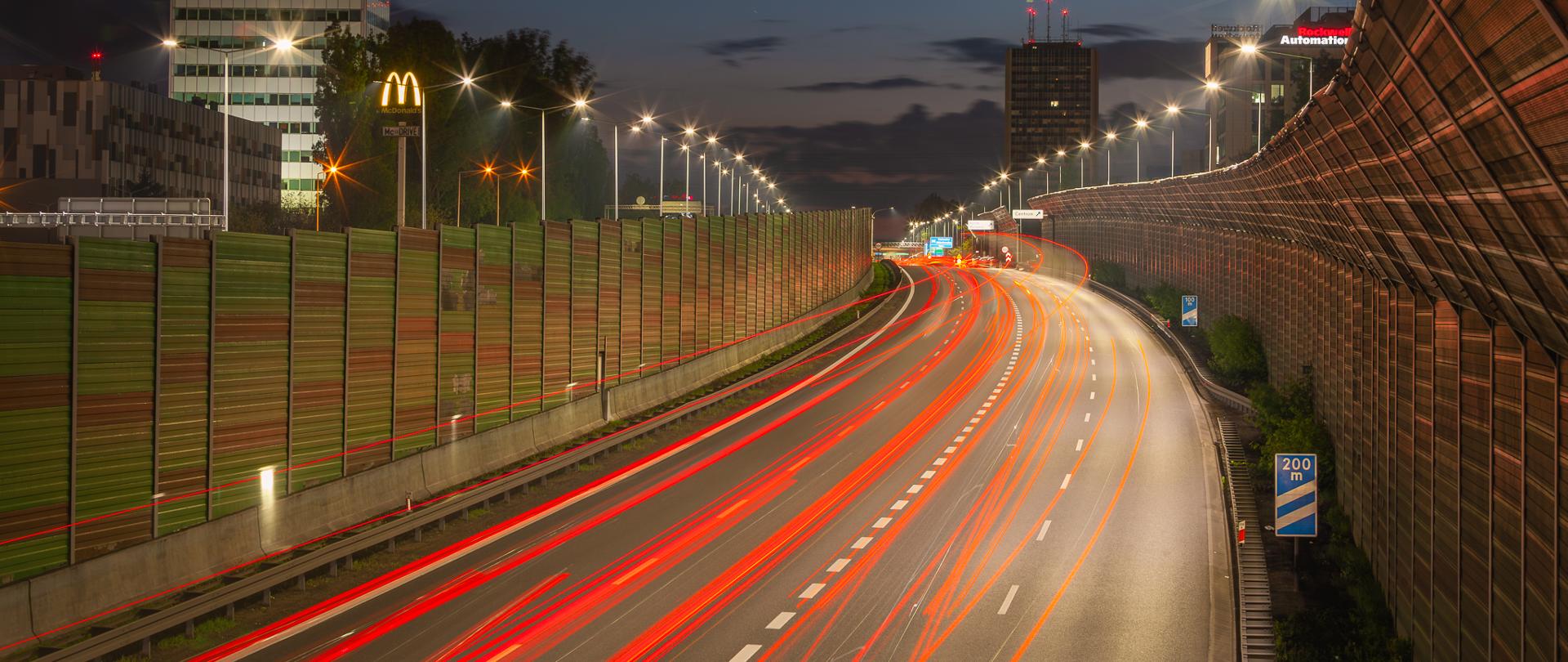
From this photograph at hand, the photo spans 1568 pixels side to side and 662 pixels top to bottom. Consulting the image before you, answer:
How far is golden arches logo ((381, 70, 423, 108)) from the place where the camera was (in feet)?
116

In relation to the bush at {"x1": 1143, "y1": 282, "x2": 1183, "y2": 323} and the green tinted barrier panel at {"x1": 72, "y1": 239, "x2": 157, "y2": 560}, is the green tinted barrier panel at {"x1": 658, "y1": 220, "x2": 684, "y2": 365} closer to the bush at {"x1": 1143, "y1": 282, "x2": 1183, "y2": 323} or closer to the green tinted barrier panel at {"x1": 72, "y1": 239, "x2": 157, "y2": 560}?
the green tinted barrier panel at {"x1": 72, "y1": 239, "x2": 157, "y2": 560}


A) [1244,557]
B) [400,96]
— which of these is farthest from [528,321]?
[1244,557]

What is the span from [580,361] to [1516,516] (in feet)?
91.8

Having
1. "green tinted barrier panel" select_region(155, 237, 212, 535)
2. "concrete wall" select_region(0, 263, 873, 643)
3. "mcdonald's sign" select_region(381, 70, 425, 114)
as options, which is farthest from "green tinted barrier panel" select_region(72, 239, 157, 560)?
"mcdonald's sign" select_region(381, 70, 425, 114)

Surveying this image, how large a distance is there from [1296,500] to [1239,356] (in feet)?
105

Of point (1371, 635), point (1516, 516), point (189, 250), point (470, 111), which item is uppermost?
point (470, 111)

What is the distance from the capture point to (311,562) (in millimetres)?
22016

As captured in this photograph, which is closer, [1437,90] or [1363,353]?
[1437,90]

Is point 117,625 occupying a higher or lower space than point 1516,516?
lower

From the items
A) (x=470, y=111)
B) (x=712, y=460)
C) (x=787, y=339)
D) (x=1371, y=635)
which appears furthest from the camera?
(x=470, y=111)

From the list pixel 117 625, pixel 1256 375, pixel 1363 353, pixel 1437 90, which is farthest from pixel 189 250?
pixel 1256 375

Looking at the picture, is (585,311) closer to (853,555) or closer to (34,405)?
(853,555)

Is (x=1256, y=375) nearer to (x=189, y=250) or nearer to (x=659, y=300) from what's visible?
(x=659, y=300)

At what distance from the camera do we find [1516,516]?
14484mm
